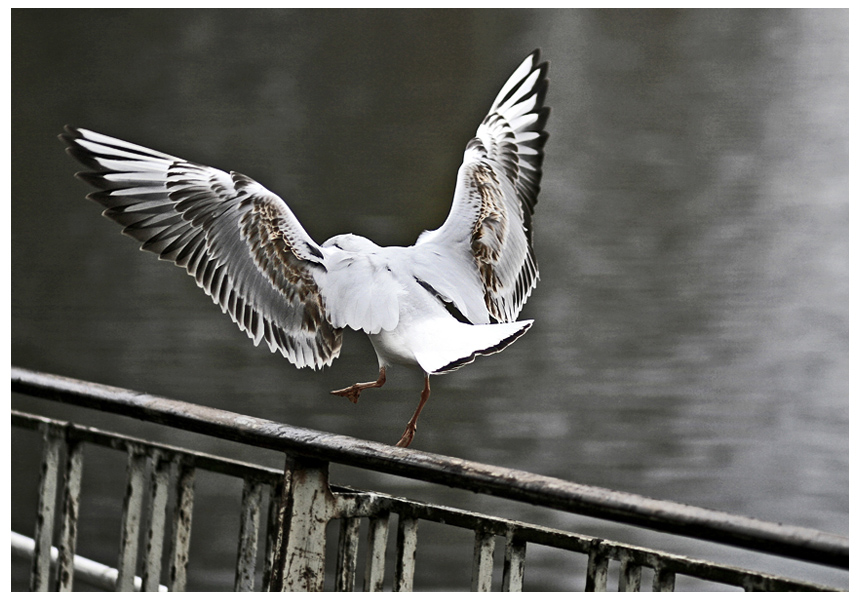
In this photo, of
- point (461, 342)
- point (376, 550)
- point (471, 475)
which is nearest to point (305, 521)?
point (376, 550)

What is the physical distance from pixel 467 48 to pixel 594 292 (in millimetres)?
2619

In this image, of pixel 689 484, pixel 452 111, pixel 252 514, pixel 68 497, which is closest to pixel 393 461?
pixel 252 514

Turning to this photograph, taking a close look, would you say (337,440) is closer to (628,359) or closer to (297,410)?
(297,410)

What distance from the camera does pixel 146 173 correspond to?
→ 54.6 inches

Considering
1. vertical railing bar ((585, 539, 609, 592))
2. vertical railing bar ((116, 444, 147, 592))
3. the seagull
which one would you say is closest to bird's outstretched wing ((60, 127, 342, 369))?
the seagull

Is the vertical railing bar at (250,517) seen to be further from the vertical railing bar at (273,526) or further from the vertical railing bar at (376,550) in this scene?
the vertical railing bar at (376,550)

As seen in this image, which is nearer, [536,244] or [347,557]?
[347,557]

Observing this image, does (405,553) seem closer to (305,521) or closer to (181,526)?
(305,521)

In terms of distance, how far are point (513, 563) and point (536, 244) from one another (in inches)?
123

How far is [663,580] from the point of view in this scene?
959mm

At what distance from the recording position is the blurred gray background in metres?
2.63

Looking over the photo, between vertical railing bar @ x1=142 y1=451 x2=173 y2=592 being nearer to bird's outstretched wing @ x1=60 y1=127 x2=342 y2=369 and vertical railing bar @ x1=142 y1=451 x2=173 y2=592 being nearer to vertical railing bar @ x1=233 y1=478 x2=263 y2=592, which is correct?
vertical railing bar @ x1=233 y1=478 x2=263 y2=592

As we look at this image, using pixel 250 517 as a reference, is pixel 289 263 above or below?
above

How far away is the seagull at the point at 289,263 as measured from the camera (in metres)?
1.35
